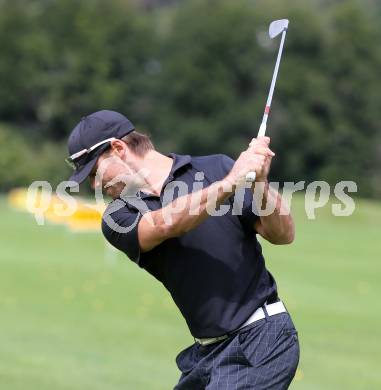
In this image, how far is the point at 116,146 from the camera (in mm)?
4922

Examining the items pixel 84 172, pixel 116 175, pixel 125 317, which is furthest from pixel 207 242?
pixel 125 317

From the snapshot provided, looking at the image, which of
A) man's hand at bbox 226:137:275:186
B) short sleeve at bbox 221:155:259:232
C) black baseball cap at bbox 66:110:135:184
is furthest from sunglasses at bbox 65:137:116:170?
man's hand at bbox 226:137:275:186

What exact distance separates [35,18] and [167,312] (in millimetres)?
66805

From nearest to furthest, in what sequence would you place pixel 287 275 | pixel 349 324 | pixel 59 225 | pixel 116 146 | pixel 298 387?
pixel 116 146
pixel 298 387
pixel 349 324
pixel 287 275
pixel 59 225

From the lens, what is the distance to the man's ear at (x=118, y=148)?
16.1 feet

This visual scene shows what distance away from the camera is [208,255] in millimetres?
4910

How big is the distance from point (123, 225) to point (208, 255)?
44 cm

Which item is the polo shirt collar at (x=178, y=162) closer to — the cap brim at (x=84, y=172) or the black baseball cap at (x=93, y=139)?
the black baseball cap at (x=93, y=139)

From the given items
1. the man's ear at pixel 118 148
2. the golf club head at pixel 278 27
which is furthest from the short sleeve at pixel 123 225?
the golf club head at pixel 278 27

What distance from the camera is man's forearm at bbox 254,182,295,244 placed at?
4.80 m

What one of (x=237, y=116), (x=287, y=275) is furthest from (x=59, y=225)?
(x=237, y=116)

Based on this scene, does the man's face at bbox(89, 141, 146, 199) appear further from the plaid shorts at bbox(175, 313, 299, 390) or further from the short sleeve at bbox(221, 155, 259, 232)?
the plaid shorts at bbox(175, 313, 299, 390)

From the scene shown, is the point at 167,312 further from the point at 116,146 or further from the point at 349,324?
the point at 116,146

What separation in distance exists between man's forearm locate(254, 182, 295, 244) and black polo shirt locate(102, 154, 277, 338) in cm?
7
